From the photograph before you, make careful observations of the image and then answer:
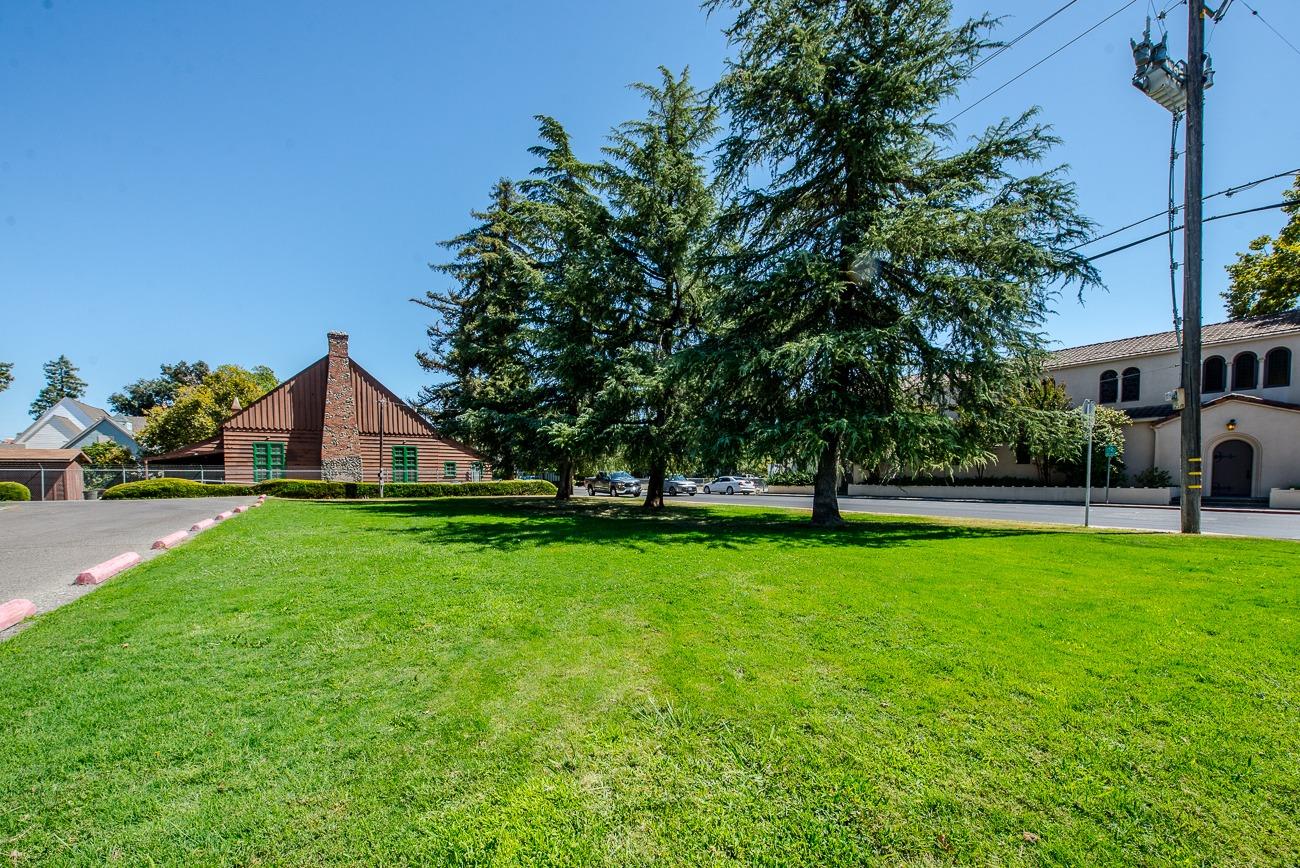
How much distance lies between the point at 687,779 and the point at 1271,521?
20044 millimetres

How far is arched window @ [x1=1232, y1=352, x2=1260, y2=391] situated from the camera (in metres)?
22.9

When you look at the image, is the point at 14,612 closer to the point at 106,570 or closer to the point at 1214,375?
the point at 106,570

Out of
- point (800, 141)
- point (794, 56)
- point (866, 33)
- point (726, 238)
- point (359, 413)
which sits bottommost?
point (359, 413)

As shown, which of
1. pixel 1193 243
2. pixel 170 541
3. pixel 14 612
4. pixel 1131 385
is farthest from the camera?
pixel 1131 385

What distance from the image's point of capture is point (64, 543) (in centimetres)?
879

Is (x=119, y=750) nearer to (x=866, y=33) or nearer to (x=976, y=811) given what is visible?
(x=976, y=811)

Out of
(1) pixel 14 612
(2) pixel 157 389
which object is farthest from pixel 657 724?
(2) pixel 157 389

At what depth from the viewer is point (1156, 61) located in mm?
10227

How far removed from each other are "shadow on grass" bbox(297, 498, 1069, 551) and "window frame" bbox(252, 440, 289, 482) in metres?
16.0

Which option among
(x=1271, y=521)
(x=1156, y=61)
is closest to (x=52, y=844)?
(x=1156, y=61)

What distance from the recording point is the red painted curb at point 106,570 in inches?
230

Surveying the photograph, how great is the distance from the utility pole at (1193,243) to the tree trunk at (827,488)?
626cm

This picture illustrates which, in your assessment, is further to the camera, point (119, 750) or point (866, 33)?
point (866, 33)

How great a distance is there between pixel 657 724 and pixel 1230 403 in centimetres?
3057
